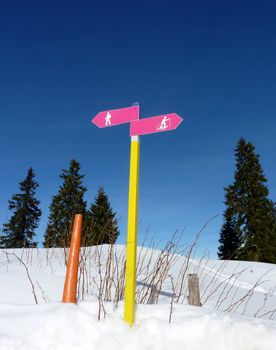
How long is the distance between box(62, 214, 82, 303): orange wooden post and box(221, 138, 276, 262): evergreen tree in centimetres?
1904

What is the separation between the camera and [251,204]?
76.3 feet

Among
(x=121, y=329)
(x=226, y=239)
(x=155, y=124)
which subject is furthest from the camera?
(x=226, y=239)

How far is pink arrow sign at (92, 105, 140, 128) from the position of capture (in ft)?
8.73

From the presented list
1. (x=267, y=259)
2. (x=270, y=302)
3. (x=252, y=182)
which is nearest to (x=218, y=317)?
(x=270, y=302)

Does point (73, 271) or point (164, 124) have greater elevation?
point (164, 124)

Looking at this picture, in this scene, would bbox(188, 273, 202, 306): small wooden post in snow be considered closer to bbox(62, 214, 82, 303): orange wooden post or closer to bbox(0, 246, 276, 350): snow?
bbox(0, 246, 276, 350): snow

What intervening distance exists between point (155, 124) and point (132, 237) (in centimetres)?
84

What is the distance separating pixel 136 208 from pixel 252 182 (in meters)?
23.2

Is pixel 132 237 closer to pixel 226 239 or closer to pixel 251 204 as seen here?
pixel 251 204

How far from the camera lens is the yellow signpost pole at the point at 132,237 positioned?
2.36 metres

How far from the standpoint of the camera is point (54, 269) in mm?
4988

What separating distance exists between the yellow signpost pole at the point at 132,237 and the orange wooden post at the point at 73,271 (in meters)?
0.52

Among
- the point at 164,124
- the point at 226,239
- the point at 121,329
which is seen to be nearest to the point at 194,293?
the point at 121,329

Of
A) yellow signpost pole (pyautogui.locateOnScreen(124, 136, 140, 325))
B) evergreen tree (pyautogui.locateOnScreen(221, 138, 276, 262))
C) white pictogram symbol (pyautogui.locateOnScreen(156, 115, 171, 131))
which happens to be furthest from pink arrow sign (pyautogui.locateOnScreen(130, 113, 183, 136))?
evergreen tree (pyautogui.locateOnScreen(221, 138, 276, 262))
